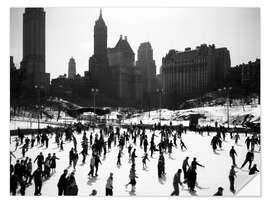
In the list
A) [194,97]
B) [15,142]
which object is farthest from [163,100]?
[15,142]

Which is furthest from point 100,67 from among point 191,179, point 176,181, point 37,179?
point 176,181

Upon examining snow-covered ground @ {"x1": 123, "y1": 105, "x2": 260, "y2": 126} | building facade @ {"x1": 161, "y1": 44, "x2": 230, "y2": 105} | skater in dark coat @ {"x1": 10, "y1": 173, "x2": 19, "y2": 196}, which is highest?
building facade @ {"x1": 161, "y1": 44, "x2": 230, "y2": 105}

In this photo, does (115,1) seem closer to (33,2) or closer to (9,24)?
(33,2)

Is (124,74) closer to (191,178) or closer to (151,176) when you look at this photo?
(151,176)

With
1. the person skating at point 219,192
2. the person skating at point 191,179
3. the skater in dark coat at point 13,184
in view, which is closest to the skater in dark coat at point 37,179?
the skater in dark coat at point 13,184

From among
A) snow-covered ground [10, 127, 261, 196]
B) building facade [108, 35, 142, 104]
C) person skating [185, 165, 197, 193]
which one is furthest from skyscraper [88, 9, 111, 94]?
person skating [185, 165, 197, 193]

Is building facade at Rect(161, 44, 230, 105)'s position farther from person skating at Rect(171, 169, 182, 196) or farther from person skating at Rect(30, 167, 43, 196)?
person skating at Rect(30, 167, 43, 196)

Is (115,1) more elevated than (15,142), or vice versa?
(115,1)
